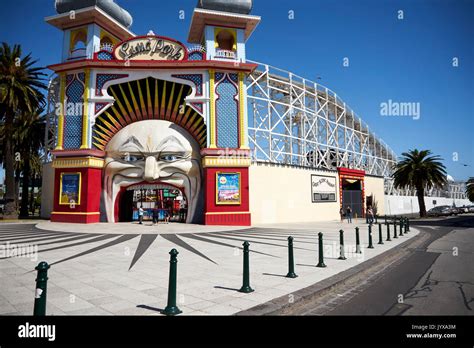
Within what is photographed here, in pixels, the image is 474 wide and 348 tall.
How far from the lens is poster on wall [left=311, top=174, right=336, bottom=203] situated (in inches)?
1115

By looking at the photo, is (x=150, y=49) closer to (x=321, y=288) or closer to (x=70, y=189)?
(x=70, y=189)

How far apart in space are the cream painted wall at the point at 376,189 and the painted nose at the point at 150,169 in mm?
25858

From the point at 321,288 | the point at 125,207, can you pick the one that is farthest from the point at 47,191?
the point at 321,288

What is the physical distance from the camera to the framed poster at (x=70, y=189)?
22.8 meters

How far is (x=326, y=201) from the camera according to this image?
29312 millimetres

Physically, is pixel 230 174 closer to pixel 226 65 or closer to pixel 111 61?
pixel 226 65

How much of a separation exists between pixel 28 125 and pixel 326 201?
32.6m

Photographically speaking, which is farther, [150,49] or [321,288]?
[150,49]

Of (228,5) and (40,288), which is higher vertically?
(228,5)

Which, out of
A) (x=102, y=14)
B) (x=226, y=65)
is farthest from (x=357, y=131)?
(x=102, y=14)

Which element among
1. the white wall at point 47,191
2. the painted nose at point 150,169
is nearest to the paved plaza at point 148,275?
the painted nose at point 150,169

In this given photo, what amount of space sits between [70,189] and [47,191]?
281 inches

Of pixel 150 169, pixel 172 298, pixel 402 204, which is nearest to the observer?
pixel 172 298

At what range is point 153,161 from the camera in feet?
71.5
